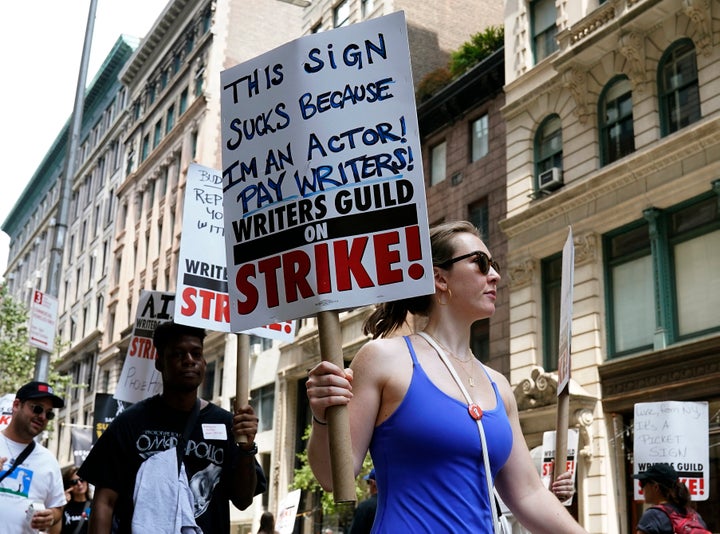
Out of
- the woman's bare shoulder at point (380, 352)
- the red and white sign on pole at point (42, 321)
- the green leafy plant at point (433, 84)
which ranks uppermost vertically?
the green leafy plant at point (433, 84)

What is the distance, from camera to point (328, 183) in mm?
3344

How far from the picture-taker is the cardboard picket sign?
3.22 meters

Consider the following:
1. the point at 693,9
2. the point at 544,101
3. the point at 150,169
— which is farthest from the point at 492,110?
the point at 150,169

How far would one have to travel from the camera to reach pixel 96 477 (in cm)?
467

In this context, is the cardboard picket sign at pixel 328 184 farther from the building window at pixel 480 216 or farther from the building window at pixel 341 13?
the building window at pixel 341 13

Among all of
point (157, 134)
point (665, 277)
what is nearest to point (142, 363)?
point (665, 277)

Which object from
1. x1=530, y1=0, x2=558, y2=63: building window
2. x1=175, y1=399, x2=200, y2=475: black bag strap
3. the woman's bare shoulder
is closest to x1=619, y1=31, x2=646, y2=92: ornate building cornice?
x1=530, y1=0, x2=558, y2=63: building window

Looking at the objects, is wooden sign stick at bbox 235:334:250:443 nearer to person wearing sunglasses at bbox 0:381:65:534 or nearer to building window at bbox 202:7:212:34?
person wearing sunglasses at bbox 0:381:65:534

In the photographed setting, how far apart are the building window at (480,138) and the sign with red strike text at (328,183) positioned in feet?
73.7

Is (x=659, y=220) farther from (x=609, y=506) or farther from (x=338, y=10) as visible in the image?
(x=338, y=10)

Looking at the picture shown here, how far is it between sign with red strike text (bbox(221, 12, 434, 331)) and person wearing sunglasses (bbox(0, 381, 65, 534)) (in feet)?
13.0

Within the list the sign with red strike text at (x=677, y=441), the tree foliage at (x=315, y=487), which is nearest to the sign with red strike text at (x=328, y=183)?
the sign with red strike text at (x=677, y=441)

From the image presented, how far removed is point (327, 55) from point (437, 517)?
170cm

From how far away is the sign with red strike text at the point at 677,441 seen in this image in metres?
11.1
